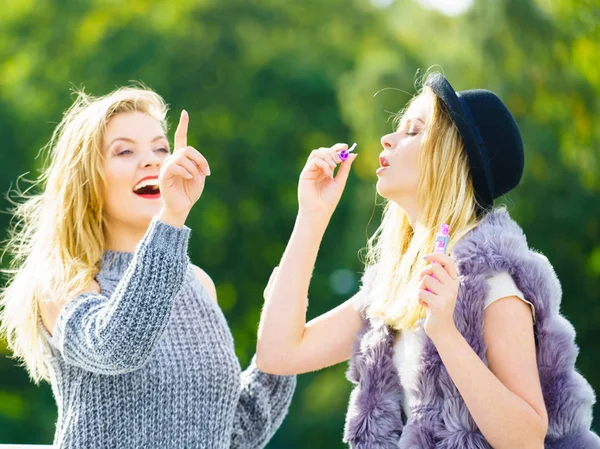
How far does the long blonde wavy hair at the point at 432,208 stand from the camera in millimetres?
2330

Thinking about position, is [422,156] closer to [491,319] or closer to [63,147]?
[491,319]

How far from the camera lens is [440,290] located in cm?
205

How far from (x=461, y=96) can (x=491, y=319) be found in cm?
62

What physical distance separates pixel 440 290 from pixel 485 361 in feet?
0.78

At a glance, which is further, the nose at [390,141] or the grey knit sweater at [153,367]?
the nose at [390,141]

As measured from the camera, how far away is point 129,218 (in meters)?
2.66

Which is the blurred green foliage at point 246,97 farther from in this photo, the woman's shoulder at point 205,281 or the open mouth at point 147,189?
the open mouth at point 147,189

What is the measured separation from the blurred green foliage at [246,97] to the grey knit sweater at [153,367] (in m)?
10.3

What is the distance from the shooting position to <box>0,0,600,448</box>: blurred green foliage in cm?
1474

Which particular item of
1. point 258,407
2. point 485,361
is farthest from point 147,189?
point 485,361

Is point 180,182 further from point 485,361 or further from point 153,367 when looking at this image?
point 485,361

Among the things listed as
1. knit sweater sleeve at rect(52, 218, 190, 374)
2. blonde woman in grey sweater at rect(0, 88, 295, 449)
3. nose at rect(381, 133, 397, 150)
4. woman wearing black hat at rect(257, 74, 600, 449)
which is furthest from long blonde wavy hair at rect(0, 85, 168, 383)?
nose at rect(381, 133, 397, 150)

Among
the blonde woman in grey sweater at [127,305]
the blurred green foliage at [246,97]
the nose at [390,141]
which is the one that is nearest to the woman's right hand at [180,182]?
the blonde woman in grey sweater at [127,305]

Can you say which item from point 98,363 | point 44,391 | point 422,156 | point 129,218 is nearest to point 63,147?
point 129,218
